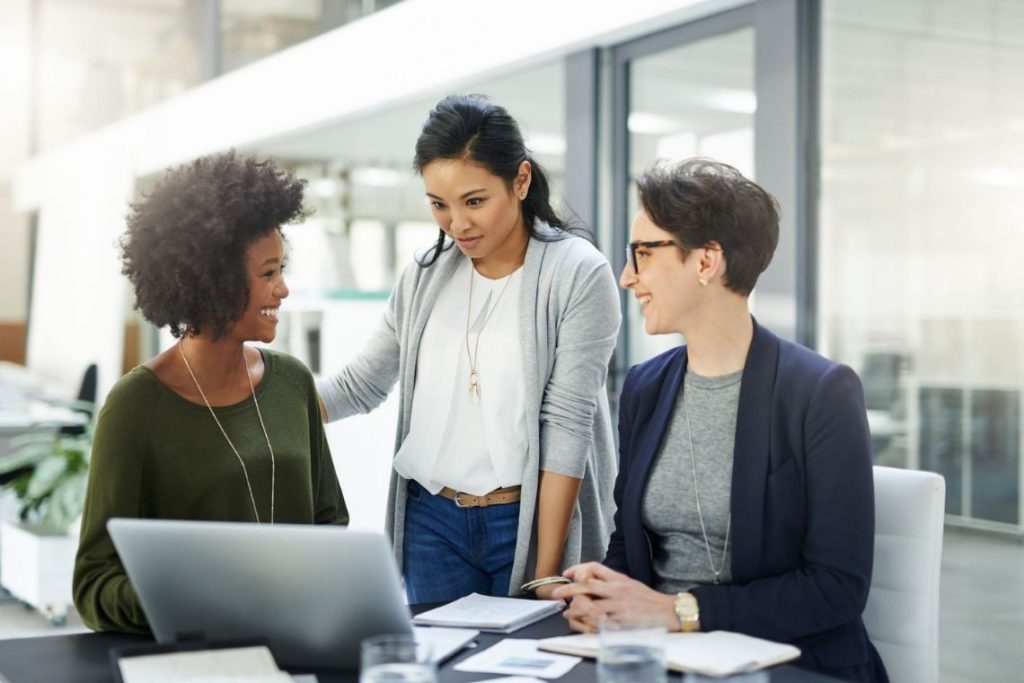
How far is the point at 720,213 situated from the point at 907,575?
63 centimetres

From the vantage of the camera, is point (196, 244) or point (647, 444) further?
point (647, 444)

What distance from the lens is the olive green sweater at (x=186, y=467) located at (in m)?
1.66

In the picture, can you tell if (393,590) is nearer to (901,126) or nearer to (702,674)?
(702,674)

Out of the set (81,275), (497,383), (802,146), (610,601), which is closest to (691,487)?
(610,601)

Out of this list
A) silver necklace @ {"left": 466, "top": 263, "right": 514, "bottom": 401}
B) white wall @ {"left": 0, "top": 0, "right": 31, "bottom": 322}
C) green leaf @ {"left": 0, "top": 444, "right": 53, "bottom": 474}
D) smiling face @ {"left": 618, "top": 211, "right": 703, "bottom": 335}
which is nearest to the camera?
smiling face @ {"left": 618, "top": 211, "right": 703, "bottom": 335}

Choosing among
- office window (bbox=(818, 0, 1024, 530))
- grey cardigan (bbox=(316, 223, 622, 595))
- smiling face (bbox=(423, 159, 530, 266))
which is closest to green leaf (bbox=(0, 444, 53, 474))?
grey cardigan (bbox=(316, 223, 622, 595))

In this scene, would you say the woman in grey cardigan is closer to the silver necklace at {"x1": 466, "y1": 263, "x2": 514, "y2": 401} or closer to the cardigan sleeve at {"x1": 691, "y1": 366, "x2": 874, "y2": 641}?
the silver necklace at {"x1": 466, "y1": 263, "x2": 514, "y2": 401}

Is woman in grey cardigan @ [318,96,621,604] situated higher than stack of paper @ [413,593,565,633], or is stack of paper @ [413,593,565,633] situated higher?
woman in grey cardigan @ [318,96,621,604]

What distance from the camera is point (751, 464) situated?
1.75 metres

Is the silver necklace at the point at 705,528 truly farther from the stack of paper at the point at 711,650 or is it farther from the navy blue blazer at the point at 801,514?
the stack of paper at the point at 711,650

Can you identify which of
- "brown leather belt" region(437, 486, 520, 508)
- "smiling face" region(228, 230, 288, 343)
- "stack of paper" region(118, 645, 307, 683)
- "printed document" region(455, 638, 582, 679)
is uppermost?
"smiling face" region(228, 230, 288, 343)

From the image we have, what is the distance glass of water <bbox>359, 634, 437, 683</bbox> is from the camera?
3.92 feet

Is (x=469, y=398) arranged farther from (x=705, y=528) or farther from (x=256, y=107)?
(x=256, y=107)

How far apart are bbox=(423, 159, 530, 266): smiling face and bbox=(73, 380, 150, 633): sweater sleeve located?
2.41ft
